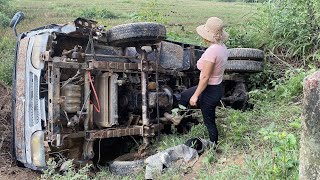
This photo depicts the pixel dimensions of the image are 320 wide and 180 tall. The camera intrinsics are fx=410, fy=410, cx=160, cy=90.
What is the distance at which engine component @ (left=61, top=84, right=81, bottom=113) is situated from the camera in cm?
425

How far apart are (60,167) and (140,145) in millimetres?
1028

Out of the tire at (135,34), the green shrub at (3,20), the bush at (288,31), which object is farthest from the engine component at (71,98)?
the green shrub at (3,20)

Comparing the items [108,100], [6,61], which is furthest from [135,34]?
[6,61]

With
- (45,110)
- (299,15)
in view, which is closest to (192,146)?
(45,110)

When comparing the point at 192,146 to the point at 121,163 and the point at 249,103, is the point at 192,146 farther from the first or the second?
the point at 249,103

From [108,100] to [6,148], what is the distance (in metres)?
1.59

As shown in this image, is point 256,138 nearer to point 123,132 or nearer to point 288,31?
point 123,132

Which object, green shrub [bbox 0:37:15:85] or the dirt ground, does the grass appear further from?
the dirt ground

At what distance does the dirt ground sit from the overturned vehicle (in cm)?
13

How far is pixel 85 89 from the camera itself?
4.43 metres

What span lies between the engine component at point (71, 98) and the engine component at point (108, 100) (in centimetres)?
32

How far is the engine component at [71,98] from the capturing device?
14.0ft

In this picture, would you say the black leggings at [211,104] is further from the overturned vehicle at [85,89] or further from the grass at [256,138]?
the overturned vehicle at [85,89]

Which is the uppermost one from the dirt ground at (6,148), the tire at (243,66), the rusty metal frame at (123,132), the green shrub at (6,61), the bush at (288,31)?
the bush at (288,31)
